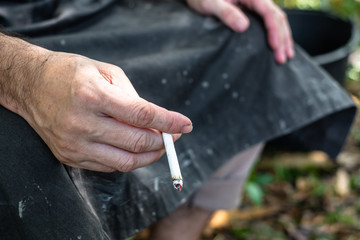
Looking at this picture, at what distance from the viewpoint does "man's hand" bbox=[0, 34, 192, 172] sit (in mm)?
582

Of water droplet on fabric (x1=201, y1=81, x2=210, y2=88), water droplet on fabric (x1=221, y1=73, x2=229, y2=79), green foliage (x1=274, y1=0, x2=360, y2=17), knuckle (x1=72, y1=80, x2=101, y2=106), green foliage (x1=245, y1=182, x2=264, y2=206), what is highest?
knuckle (x1=72, y1=80, x2=101, y2=106)

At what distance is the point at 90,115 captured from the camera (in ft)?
1.92

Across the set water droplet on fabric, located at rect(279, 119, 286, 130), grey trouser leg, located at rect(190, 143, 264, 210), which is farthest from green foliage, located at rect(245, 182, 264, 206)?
water droplet on fabric, located at rect(279, 119, 286, 130)

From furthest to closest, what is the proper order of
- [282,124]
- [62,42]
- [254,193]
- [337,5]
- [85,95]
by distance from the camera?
[337,5] < [254,193] < [282,124] < [62,42] < [85,95]

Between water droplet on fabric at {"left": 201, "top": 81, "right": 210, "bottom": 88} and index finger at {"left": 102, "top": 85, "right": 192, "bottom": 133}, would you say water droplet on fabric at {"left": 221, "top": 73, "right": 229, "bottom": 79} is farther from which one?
index finger at {"left": 102, "top": 85, "right": 192, "bottom": 133}

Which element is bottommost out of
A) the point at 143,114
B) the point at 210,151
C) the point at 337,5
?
the point at 337,5

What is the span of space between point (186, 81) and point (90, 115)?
0.37 m

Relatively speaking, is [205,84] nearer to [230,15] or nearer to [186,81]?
[186,81]

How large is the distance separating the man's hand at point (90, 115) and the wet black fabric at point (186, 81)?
12 centimetres

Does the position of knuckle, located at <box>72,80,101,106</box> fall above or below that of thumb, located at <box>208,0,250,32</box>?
above

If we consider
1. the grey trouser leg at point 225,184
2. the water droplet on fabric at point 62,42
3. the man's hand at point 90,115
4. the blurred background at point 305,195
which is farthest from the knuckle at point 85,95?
the blurred background at point 305,195

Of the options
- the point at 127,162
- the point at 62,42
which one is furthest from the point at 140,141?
the point at 62,42

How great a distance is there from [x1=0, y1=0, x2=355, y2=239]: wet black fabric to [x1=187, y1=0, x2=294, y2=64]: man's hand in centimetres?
2

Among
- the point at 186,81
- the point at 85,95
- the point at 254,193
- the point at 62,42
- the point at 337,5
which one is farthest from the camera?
the point at 337,5
